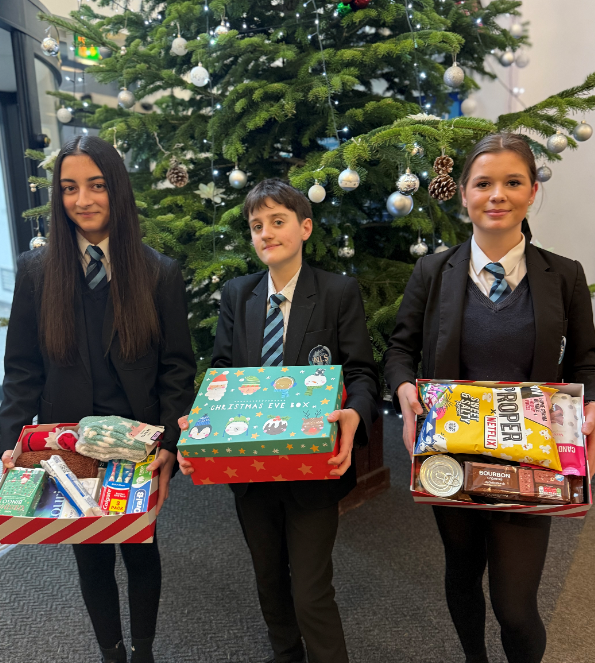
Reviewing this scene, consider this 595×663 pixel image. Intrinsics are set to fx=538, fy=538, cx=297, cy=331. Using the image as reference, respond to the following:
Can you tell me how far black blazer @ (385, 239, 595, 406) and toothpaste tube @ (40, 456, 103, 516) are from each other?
0.90 meters

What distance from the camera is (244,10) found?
2430mm

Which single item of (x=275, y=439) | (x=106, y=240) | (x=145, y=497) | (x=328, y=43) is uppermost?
(x=328, y=43)

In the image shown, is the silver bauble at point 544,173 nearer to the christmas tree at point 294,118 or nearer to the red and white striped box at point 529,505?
the christmas tree at point 294,118

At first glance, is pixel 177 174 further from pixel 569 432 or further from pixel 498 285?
pixel 569 432

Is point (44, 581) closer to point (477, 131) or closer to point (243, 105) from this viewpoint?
point (243, 105)

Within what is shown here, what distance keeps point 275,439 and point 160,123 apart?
78.0 inches

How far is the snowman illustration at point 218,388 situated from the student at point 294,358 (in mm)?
141

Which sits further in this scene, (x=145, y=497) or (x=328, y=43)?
(x=328, y=43)

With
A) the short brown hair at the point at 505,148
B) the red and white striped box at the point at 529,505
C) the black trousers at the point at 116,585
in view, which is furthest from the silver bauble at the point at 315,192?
the black trousers at the point at 116,585

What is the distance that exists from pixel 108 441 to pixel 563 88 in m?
4.15

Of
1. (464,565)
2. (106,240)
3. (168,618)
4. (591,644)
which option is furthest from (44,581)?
(591,644)

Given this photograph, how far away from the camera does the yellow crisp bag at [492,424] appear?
1.33 m

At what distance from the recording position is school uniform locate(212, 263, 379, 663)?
1581 mm

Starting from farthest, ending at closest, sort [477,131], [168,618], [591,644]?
[168,618] → [591,644] → [477,131]
